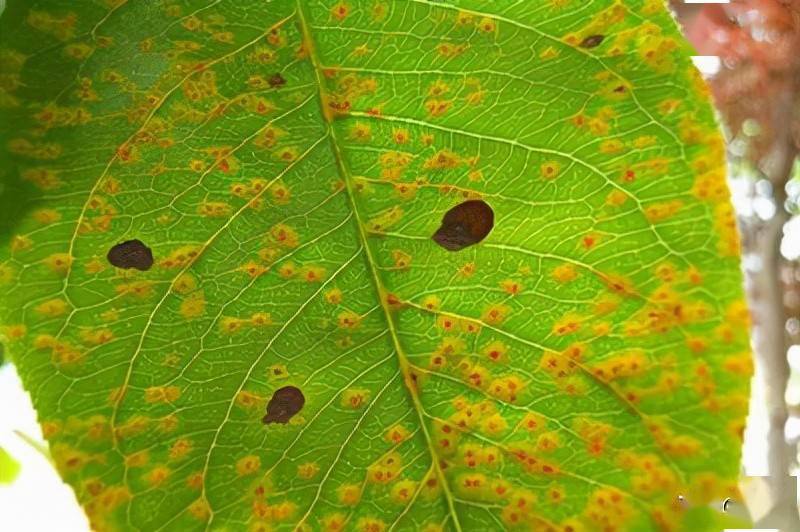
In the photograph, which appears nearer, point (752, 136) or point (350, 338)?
point (350, 338)

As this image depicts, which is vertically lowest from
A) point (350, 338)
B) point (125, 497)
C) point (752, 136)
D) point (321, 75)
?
point (125, 497)

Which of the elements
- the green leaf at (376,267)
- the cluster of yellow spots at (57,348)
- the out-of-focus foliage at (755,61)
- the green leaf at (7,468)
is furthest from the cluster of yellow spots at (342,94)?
the out-of-focus foliage at (755,61)

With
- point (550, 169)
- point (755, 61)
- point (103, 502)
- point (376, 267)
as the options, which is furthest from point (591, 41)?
point (755, 61)

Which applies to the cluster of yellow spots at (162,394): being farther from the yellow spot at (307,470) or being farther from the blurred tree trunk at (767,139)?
the blurred tree trunk at (767,139)

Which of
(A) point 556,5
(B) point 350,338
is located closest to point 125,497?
(B) point 350,338

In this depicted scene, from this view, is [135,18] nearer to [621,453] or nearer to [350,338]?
[350,338]

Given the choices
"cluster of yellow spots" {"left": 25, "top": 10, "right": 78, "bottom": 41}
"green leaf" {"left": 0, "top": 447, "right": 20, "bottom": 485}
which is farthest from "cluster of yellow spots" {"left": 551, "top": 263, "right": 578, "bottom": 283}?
"green leaf" {"left": 0, "top": 447, "right": 20, "bottom": 485}
